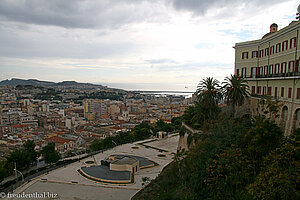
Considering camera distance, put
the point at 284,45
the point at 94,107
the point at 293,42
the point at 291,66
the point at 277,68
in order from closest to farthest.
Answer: the point at 293,42 → the point at 291,66 → the point at 284,45 → the point at 277,68 → the point at 94,107

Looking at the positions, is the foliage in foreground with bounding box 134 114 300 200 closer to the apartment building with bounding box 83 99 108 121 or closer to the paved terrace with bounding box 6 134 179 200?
the paved terrace with bounding box 6 134 179 200

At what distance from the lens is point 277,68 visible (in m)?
15.5

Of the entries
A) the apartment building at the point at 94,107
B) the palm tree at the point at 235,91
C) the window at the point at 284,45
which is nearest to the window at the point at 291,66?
the window at the point at 284,45

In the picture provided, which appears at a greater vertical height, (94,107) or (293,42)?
(293,42)

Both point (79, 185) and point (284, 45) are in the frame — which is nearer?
point (284, 45)

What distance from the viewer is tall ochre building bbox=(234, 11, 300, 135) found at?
12641mm

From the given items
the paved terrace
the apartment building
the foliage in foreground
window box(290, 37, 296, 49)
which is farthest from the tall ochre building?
the apartment building

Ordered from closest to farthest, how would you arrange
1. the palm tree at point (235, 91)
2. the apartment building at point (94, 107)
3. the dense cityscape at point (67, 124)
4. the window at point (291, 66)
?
the window at point (291, 66)
the palm tree at point (235, 91)
the dense cityscape at point (67, 124)
the apartment building at point (94, 107)

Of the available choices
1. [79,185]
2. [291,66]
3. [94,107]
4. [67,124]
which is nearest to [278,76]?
[291,66]

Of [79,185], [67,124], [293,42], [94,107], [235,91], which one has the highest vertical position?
[293,42]

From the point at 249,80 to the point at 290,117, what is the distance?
Answer: 7415 mm

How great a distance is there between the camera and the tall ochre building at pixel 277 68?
12.6 m

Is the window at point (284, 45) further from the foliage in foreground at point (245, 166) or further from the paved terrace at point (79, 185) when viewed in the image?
the paved terrace at point (79, 185)

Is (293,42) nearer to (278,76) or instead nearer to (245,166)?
(278,76)
